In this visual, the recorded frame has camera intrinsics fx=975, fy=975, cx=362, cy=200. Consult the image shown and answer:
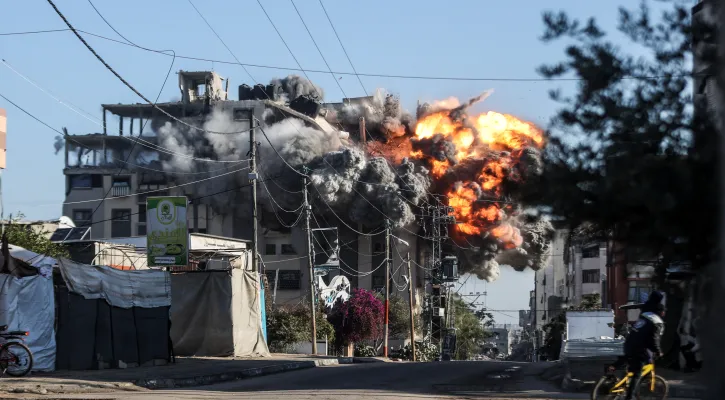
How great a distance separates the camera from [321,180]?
7488 cm

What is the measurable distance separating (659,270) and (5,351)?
16.1 meters

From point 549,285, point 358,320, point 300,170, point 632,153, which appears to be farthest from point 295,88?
point 632,153

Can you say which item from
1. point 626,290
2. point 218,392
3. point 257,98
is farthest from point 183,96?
point 218,392

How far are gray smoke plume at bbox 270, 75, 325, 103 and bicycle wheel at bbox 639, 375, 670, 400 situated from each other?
81.5 m

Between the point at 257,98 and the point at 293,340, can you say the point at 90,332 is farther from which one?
the point at 257,98

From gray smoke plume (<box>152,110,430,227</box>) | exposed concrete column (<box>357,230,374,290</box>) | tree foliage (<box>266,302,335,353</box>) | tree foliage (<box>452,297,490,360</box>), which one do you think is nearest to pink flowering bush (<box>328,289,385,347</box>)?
gray smoke plume (<box>152,110,430,227</box>)

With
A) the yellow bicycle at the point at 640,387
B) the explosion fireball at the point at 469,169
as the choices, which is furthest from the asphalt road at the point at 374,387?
the explosion fireball at the point at 469,169

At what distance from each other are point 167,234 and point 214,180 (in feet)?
182

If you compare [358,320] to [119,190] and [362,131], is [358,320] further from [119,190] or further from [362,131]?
[119,190]

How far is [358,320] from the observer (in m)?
62.8

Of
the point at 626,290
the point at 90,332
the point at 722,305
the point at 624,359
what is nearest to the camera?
the point at 722,305

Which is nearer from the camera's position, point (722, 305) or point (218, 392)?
point (722, 305)

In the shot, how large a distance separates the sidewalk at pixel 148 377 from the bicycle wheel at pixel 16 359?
0.74ft

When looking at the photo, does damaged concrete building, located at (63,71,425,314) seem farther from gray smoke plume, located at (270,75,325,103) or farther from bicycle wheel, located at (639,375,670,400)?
bicycle wheel, located at (639,375,670,400)
